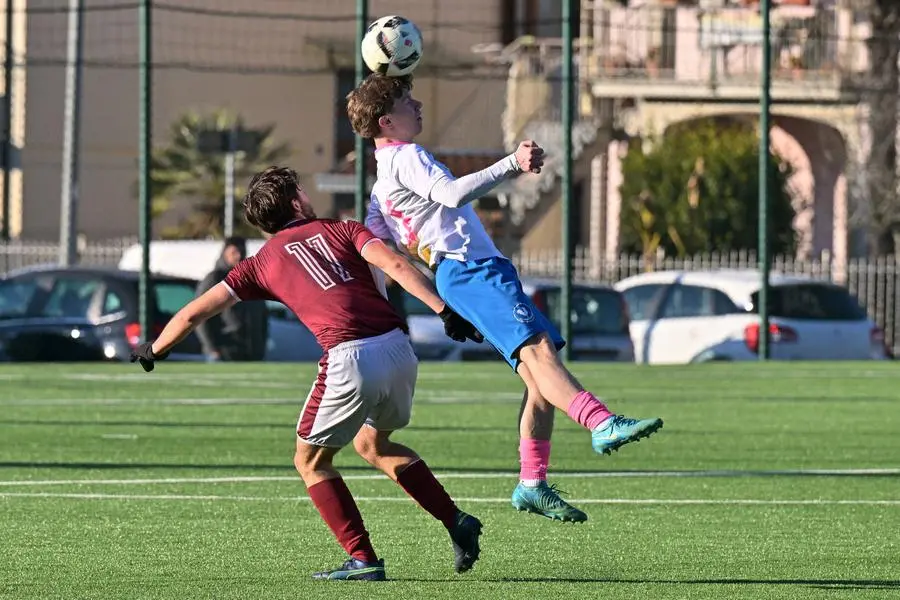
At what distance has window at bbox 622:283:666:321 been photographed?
26.6 m

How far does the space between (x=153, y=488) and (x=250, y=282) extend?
12.3 feet

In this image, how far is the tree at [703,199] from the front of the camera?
41938mm

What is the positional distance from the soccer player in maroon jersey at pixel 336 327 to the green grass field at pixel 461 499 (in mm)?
285

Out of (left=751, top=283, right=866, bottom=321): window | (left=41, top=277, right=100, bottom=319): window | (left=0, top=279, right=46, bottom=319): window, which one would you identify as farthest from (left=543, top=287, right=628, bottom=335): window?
(left=0, top=279, right=46, bottom=319): window

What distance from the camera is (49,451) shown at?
1395 cm

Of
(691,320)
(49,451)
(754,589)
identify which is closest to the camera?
(754,589)

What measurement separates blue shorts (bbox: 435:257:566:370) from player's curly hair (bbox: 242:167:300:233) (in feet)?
2.82

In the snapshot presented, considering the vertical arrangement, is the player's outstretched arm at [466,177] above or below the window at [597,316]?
above

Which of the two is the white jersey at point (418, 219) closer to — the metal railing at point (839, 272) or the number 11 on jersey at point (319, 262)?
the number 11 on jersey at point (319, 262)

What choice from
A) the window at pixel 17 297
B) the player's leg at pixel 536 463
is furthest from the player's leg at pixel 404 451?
the window at pixel 17 297

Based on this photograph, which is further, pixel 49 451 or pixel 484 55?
pixel 484 55

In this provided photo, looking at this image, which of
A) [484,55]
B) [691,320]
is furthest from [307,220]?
[484,55]

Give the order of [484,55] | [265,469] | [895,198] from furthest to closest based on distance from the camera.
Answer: [484,55]
[895,198]
[265,469]

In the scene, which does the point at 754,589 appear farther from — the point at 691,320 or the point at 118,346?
the point at 691,320
